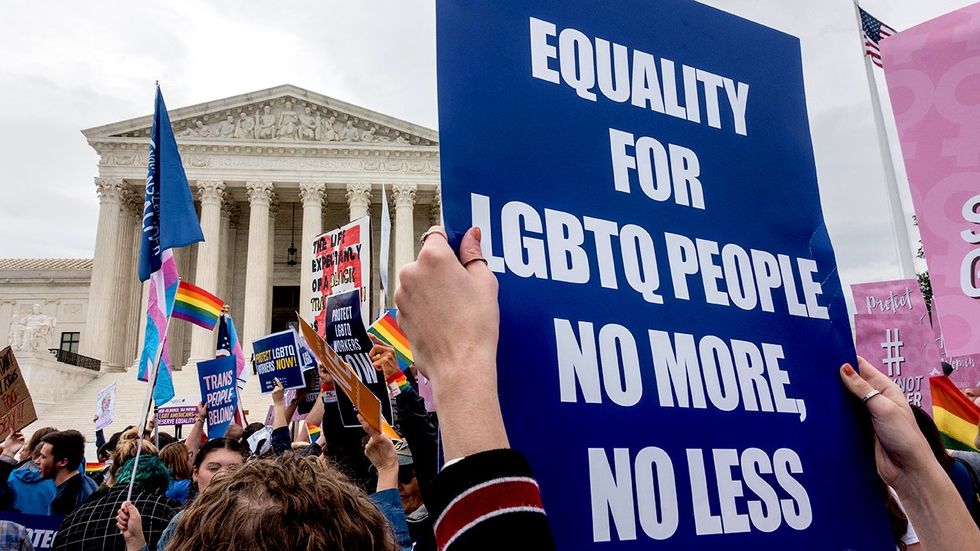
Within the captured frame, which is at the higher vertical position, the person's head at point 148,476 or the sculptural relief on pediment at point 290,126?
the sculptural relief on pediment at point 290,126

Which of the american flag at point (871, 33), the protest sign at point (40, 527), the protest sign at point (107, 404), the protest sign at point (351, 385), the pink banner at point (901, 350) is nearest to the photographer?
the protest sign at point (351, 385)

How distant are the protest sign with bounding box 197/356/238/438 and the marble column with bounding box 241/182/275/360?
24.7 meters

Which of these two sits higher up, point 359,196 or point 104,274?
point 359,196

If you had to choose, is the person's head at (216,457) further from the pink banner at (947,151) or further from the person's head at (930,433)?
the pink banner at (947,151)

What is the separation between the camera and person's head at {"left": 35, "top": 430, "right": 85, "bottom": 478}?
5.14 metres

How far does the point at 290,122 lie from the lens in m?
36.9

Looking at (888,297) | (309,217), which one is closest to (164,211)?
(888,297)

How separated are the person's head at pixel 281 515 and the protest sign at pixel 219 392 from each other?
784 cm

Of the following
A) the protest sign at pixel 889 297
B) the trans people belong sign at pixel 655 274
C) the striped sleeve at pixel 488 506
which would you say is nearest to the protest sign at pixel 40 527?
the trans people belong sign at pixel 655 274

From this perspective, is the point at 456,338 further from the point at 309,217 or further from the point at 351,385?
the point at 309,217

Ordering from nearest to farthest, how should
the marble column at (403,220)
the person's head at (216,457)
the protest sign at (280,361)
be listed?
the person's head at (216,457), the protest sign at (280,361), the marble column at (403,220)

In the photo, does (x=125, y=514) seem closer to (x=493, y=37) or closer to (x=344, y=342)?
(x=344, y=342)

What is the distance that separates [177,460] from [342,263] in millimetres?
3595

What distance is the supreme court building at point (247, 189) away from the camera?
34.0 metres
